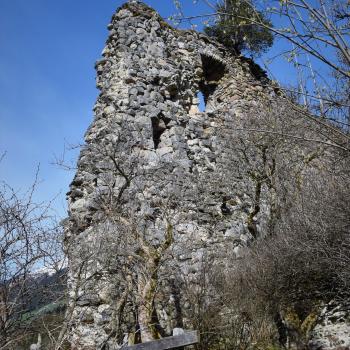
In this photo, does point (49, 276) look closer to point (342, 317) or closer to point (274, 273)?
point (274, 273)

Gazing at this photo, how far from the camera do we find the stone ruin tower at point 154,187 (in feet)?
17.0

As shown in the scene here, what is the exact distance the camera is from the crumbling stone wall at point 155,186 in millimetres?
5203

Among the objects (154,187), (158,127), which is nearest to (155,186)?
(154,187)

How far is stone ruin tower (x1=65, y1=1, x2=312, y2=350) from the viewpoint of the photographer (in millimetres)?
5188

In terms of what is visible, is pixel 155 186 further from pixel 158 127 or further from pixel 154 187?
pixel 158 127

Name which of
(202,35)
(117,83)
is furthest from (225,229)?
(202,35)

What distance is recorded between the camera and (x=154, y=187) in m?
6.68

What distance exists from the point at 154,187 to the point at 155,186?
0.03 metres

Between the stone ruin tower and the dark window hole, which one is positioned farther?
the dark window hole

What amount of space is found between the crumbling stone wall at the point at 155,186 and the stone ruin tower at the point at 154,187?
0.02 metres

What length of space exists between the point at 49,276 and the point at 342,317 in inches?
166

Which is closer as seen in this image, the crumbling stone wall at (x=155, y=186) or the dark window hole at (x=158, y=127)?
the crumbling stone wall at (x=155, y=186)

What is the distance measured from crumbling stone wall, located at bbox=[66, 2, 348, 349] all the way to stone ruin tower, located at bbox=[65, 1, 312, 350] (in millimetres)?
23

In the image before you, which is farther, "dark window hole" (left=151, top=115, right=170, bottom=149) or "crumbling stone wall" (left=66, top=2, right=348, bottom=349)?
"dark window hole" (left=151, top=115, right=170, bottom=149)
